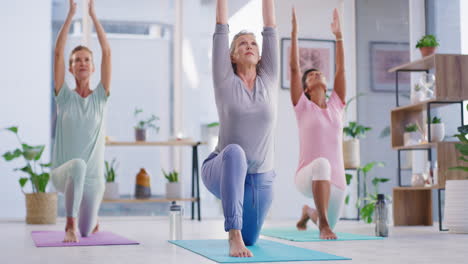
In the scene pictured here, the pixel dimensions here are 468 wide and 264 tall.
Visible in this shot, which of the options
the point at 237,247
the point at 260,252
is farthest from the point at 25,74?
the point at 237,247

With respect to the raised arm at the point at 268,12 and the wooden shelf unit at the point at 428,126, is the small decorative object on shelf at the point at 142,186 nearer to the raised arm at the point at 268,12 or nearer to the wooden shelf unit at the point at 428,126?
the wooden shelf unit at the point at 428,126

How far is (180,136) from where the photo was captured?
6.79 m

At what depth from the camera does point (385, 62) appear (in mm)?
6906

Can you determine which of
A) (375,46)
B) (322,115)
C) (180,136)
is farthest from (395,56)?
(322,115)

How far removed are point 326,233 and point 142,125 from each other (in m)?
3.52

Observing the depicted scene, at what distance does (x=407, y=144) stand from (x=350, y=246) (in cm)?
224

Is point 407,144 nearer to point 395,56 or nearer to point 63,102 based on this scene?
point 395,56

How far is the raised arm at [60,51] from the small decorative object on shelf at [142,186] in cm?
296

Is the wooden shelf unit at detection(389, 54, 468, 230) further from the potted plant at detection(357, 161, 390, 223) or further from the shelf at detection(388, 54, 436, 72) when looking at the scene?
the potted plant at detection(357, 161, 390, 223)

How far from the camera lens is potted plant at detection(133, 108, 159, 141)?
22.1ft

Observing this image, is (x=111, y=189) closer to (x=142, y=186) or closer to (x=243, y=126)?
(x=142, y=186)

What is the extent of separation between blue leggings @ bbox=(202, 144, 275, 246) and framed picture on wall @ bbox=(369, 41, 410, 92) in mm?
4013

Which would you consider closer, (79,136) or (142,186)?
(79,136)

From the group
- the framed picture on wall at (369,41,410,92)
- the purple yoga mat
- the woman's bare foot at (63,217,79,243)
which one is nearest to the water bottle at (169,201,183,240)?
the purple yoga mat
